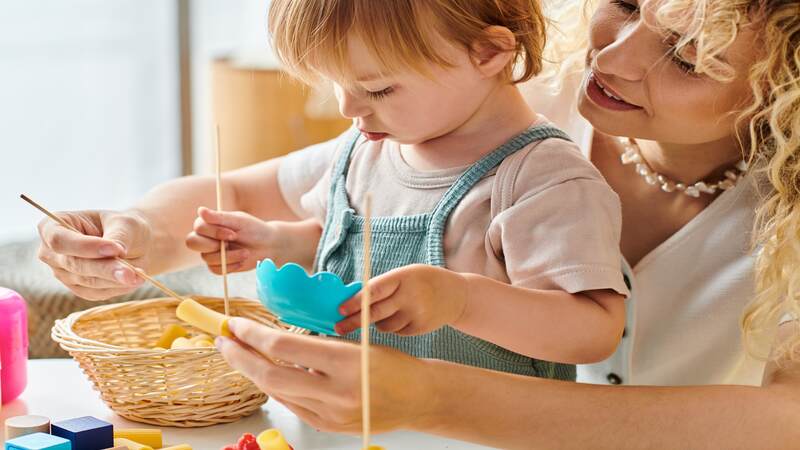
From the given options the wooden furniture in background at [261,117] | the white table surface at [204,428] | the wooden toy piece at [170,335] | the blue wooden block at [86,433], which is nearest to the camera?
the blue wooden block at [86,433]

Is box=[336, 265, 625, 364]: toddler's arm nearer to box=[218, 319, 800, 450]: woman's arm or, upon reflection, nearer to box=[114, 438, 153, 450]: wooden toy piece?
box=[218, 319, 800, 450]: woman's arm

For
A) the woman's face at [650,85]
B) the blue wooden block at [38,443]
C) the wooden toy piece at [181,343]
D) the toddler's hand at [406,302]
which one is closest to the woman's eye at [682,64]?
the woman's face at [650,85]

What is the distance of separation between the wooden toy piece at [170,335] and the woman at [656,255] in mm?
99

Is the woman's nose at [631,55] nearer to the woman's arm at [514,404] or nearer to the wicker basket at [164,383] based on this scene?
the woman's arm at [514,404]

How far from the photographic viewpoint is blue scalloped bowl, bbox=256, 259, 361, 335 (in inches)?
32.2

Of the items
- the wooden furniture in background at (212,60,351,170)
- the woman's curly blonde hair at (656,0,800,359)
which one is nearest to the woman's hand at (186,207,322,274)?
the woman's curly blonde hair at (656,0,800,359)

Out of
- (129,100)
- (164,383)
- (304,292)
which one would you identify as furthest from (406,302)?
(129,100)

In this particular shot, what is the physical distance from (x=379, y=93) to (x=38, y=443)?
49 centimetres

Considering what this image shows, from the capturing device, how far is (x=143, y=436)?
1.00m

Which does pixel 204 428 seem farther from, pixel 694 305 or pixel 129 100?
pixel 129 100

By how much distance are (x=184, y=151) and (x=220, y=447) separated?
281cm

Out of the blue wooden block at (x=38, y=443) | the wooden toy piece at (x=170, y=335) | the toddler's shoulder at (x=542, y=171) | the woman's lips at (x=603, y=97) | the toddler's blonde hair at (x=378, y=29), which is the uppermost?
the toddler's blonde hair at (x=378, y=29)

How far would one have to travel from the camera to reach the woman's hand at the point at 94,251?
1.07m

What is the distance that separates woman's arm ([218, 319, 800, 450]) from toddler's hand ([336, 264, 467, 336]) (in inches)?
1.3
